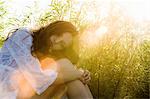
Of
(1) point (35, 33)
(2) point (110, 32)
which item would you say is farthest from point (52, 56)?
(2) point (110, 32)

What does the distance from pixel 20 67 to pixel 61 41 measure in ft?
0.87

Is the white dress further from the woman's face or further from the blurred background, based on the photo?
the blurred background

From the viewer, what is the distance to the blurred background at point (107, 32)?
841 centimetres

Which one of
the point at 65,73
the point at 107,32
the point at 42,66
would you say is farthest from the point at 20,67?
the point at 107,32

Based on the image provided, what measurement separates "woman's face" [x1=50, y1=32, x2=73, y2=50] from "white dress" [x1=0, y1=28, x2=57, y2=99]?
0.14 metres

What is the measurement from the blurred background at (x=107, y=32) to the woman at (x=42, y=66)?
5635 mm

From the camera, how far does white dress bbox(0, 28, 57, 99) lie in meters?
1.90

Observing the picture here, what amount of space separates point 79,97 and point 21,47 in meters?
0.44

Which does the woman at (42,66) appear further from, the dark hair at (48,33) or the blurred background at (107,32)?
the blurred background at (107,32)

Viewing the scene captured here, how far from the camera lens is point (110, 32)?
8.48 metres

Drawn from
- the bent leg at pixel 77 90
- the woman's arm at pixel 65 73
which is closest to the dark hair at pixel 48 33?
the woman's arm at pixel 65 73

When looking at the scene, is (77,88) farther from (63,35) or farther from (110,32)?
(110,32)

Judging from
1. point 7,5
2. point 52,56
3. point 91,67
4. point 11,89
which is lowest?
point 91,67

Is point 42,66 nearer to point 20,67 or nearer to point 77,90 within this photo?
point 20,67
